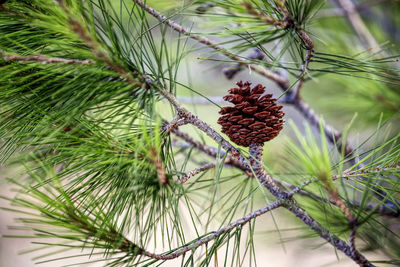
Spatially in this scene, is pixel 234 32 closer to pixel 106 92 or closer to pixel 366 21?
pixel 106 92

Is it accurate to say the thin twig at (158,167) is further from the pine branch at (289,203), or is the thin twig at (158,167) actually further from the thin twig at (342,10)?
the thin twig at (342,10)

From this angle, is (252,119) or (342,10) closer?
(252,119)

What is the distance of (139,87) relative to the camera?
31cm

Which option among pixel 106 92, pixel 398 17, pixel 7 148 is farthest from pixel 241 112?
pixel 398 17

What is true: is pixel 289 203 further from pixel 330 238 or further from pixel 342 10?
pixel 342 10

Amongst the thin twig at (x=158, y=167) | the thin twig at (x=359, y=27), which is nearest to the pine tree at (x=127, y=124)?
the thin twig at (x=158, y=167)

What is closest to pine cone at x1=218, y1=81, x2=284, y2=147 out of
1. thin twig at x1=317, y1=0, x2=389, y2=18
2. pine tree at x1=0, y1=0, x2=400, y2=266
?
pine tree at x1=0, y1=0, x2=400, y2=266

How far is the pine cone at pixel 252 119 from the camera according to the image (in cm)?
34

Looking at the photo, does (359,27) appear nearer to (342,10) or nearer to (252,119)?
(342,10)

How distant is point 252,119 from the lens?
0.34 m

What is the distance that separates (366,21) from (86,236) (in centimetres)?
92

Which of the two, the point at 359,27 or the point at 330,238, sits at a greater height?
the point at 359,27

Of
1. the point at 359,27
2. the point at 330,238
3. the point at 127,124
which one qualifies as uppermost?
the point at 359,27

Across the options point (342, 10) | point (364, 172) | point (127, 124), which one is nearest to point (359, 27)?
point (342, 10)
